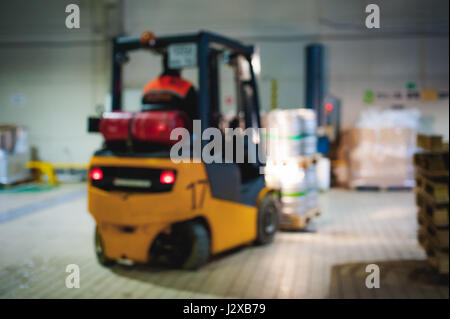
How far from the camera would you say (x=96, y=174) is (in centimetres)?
499

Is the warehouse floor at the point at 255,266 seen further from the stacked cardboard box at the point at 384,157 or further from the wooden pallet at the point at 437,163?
the stacked cardboard box at the point at 384,157

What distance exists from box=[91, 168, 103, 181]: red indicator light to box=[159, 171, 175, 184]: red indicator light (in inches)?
29.7

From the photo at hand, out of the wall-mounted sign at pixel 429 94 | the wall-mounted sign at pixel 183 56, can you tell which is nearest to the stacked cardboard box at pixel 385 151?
the wall-mounted sign at pixel 429 94

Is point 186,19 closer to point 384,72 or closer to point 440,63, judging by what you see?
point 384,72

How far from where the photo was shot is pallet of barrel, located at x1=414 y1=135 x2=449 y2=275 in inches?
174

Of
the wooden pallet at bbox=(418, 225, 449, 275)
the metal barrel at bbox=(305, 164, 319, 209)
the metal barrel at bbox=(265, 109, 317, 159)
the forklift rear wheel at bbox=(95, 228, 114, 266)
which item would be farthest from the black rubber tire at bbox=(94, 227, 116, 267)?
the wooden pallet at bbox=(418, 225, 449, 275)

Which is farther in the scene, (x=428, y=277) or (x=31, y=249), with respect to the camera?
(x=31, y=249)

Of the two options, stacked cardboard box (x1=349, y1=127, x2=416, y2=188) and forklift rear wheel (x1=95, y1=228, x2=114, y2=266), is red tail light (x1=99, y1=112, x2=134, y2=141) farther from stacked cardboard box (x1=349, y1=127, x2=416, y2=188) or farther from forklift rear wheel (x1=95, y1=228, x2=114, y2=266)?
stacked cardboard box (x1=349, y1=127, x2=416, y2=188)

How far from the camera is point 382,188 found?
10828mm

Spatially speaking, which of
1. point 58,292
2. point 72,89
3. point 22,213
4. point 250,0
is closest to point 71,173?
point 72,89

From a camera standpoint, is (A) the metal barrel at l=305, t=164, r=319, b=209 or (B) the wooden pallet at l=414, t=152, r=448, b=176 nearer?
(B) the wooden pallet at l=414, t=152, r=448, b=176

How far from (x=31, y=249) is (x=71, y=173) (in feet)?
22.5

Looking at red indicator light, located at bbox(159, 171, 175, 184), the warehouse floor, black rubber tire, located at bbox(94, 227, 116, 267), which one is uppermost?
red indicator light, located at bbox(159, 171, 175, 184)
